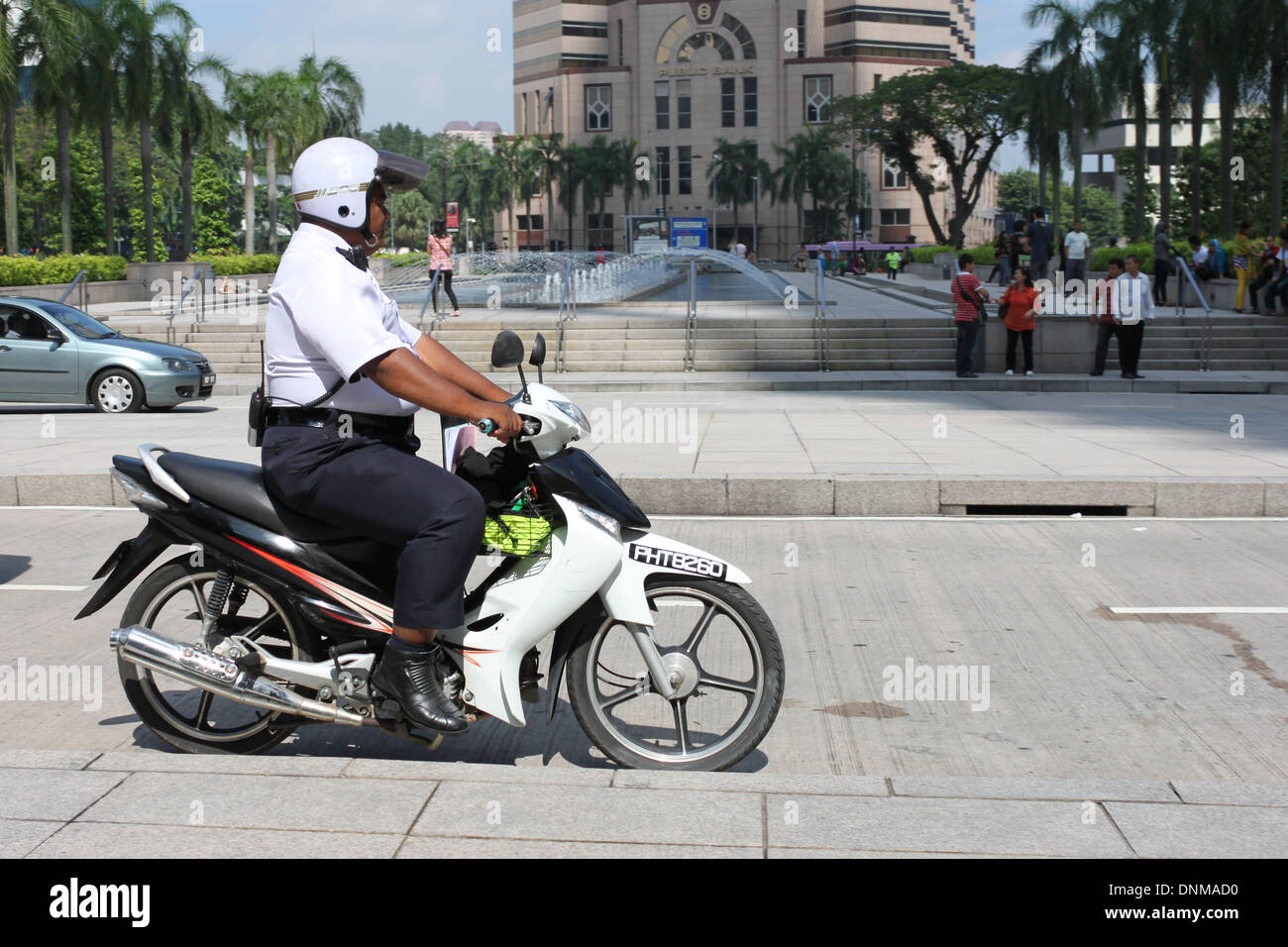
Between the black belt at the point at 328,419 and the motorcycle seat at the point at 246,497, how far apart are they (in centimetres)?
22

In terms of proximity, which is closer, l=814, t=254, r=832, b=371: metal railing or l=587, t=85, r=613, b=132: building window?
Result: l=814, t=254, r=832, b=371: metal railing

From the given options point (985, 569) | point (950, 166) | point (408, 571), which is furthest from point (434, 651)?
point (950, 166)

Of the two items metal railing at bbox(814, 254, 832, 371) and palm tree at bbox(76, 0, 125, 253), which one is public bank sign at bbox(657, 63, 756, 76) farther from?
metal railing at bbox(814, 254, 832, 371)

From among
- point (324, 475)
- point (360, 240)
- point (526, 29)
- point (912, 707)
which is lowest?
point (912, 707)

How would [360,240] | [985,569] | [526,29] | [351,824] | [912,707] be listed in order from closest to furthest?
[351,824] < [360,240] < [912,707] < [985,569] < [526,29]

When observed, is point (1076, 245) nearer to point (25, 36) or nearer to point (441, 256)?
point (441, 256)

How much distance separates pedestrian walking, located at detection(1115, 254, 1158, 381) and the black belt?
18.4 metres

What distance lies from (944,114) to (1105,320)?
258ft

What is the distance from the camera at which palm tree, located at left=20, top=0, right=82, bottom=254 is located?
133ft

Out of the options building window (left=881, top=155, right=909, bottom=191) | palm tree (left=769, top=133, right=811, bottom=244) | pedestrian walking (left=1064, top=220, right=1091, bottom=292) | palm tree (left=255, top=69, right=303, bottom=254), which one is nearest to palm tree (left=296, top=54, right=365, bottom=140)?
palm tree (left=255, top=69, right=303, bottom=254)

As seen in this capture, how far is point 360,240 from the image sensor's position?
13.6ft

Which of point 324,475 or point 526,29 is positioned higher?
point 526,29
